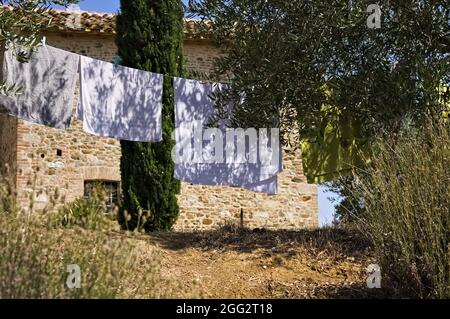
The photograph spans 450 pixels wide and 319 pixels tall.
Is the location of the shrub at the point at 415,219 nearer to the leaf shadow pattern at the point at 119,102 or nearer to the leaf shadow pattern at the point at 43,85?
the leaf shadow pattern at the point at 119,102

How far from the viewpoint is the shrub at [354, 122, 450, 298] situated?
5043mm

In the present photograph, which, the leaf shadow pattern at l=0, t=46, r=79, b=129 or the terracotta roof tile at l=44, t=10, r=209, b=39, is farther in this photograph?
the terracotta roof tile at l=44, t=10, r=209, b=39

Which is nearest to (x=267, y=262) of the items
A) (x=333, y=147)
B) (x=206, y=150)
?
(x=206, y=150)

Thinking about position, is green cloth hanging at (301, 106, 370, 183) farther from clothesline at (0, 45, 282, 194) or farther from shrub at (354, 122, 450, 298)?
shrub at (354, 122, 450, 298)

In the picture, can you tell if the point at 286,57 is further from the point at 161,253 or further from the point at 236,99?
the point at 161,253

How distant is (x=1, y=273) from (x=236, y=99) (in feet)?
14.8

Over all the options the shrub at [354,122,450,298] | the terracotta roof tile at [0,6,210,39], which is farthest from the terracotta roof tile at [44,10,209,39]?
the shrub at [354,122,450,298]

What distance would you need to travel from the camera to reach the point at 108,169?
12344 millimetres

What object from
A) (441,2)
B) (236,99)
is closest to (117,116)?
(236,99)

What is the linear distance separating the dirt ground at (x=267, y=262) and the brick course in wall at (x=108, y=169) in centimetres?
488

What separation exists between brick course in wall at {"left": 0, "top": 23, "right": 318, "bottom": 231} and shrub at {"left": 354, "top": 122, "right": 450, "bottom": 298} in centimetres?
676

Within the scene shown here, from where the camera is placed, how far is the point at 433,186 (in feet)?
16.8

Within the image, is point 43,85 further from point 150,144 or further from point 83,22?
point 83,22
